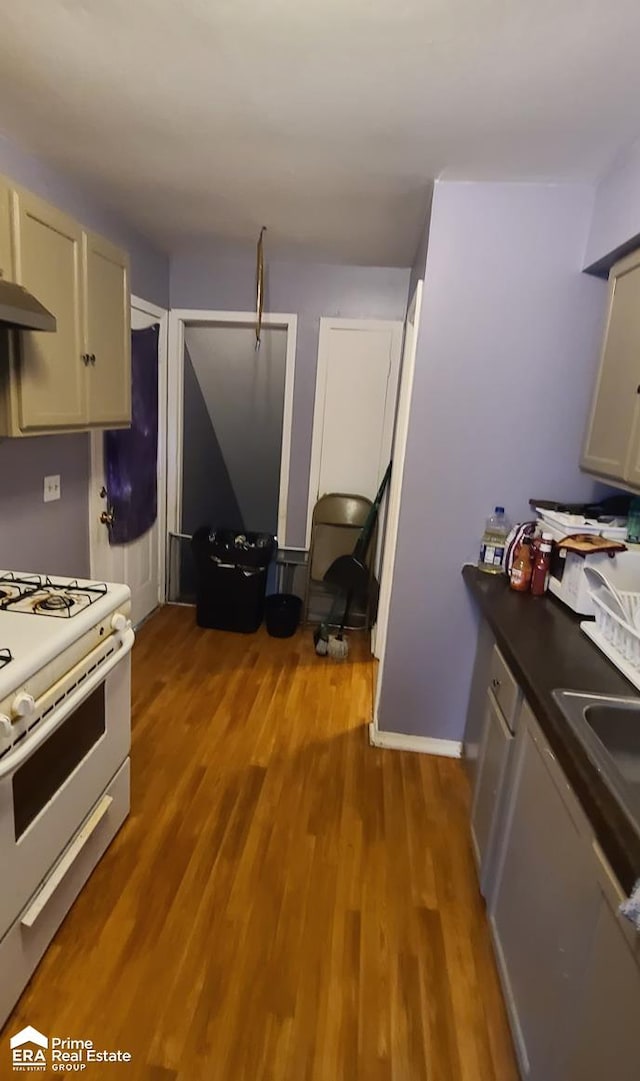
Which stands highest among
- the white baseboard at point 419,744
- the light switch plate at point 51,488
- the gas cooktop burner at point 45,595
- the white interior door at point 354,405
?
the white interior door at point 354,405

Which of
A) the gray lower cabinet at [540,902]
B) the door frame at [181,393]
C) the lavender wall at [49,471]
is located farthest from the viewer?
the door frame at [181,393]

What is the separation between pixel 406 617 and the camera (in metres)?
2.34

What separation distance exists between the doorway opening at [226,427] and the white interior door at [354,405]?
0.70 ft

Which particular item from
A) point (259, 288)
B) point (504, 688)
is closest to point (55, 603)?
point (504, 688)

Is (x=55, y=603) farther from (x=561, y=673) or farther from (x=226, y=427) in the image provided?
(x=226, y=427)

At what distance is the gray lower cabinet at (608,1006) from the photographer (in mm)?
781

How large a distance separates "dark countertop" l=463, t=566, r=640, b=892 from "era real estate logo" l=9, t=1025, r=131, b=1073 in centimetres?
122

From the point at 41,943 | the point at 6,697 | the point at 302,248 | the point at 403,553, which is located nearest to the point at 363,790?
the point at 403,553

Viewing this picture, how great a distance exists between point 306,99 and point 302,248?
156 centimetres

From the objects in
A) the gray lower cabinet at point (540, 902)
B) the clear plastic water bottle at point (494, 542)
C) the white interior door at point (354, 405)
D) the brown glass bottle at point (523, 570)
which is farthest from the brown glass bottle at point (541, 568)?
the white interior door at point (354, 405)

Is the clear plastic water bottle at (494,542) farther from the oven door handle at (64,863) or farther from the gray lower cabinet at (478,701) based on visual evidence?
the oven door handle at (64,863)

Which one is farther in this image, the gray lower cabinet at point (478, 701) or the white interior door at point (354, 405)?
the white interior door at point (354, 405)

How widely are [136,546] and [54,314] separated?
1.80 m

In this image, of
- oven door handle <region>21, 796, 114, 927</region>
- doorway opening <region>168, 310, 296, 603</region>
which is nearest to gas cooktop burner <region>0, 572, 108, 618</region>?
oven door handle <region>21, 796, 114, 927</region>
